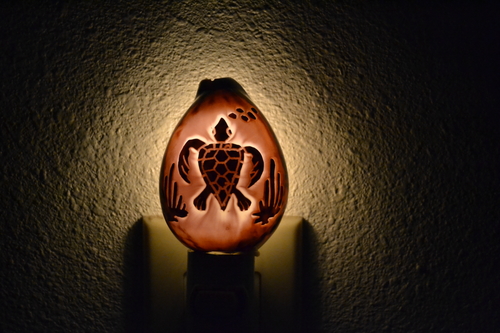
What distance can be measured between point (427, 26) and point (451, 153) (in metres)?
0.16

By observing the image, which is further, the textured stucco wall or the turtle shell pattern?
the textured stucco wall

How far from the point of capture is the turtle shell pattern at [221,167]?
37 centimetres

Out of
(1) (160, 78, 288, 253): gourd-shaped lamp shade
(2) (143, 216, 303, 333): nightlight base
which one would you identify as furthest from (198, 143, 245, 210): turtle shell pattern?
(2) (143, 216, 303, 333): nightlight base

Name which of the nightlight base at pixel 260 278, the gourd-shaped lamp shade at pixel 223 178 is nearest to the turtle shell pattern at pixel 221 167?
the gourd-shaped lamp shade at pixel 223 178

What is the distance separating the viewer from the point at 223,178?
37 centimetres

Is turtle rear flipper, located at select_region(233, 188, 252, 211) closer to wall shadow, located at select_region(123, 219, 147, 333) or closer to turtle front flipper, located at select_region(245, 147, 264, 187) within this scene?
turtle front flipper, located at select_region(245, 147, 264, 187)

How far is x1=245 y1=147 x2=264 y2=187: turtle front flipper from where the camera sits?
38cm

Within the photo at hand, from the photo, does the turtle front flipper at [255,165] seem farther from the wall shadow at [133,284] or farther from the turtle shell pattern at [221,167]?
the wall shadow at [133,284]

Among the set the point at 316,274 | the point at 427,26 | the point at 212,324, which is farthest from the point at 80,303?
the point at 427,26

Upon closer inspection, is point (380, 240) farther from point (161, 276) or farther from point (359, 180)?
point (161, 276)

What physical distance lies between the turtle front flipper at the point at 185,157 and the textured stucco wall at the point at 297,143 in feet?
0.37

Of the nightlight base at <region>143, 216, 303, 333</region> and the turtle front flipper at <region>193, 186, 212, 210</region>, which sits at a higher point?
the turtle front flipper at <region>193, 186, 212, 210</region>

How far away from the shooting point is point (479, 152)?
1.55 ft

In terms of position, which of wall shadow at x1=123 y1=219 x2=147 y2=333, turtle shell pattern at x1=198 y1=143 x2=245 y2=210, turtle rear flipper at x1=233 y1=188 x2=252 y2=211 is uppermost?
turtle shell pattern at x1=198 y1=143 x2=245 y2=210
